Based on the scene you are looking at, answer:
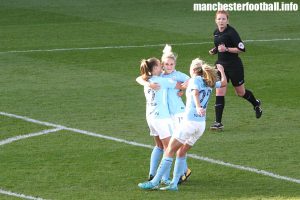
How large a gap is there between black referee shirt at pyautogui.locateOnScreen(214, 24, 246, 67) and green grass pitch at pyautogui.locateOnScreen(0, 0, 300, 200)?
115 cm

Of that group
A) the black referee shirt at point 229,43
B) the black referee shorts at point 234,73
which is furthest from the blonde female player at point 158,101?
the black referee shorts at point 234,73

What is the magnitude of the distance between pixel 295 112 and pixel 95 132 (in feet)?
13.8

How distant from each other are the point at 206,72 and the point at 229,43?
4.17m


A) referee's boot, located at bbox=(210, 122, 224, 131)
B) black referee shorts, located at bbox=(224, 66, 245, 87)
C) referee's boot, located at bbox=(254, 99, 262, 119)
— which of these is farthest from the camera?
referee's boot, located at bbox=(254, 99, 262, 119)

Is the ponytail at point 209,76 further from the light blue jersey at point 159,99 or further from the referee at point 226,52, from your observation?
the referee at point 226,52

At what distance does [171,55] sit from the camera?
44.9 feet

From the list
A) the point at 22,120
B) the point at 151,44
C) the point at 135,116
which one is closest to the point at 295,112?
the point at 135,116

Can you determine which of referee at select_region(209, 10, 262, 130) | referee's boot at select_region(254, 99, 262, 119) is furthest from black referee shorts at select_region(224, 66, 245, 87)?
referee's boot at select_region(254, 99, 262, 119)

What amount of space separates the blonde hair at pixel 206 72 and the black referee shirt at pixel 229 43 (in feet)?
12.9

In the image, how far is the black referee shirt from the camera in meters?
17.3

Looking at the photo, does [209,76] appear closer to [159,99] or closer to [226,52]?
[159,99]

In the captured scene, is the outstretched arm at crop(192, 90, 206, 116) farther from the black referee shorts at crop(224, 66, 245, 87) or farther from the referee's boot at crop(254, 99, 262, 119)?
the referee's boot at crop(254, 99, 262, 119)

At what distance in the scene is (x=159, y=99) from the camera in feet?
44.9

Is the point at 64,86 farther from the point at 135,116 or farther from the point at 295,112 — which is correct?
the point at 295,112
